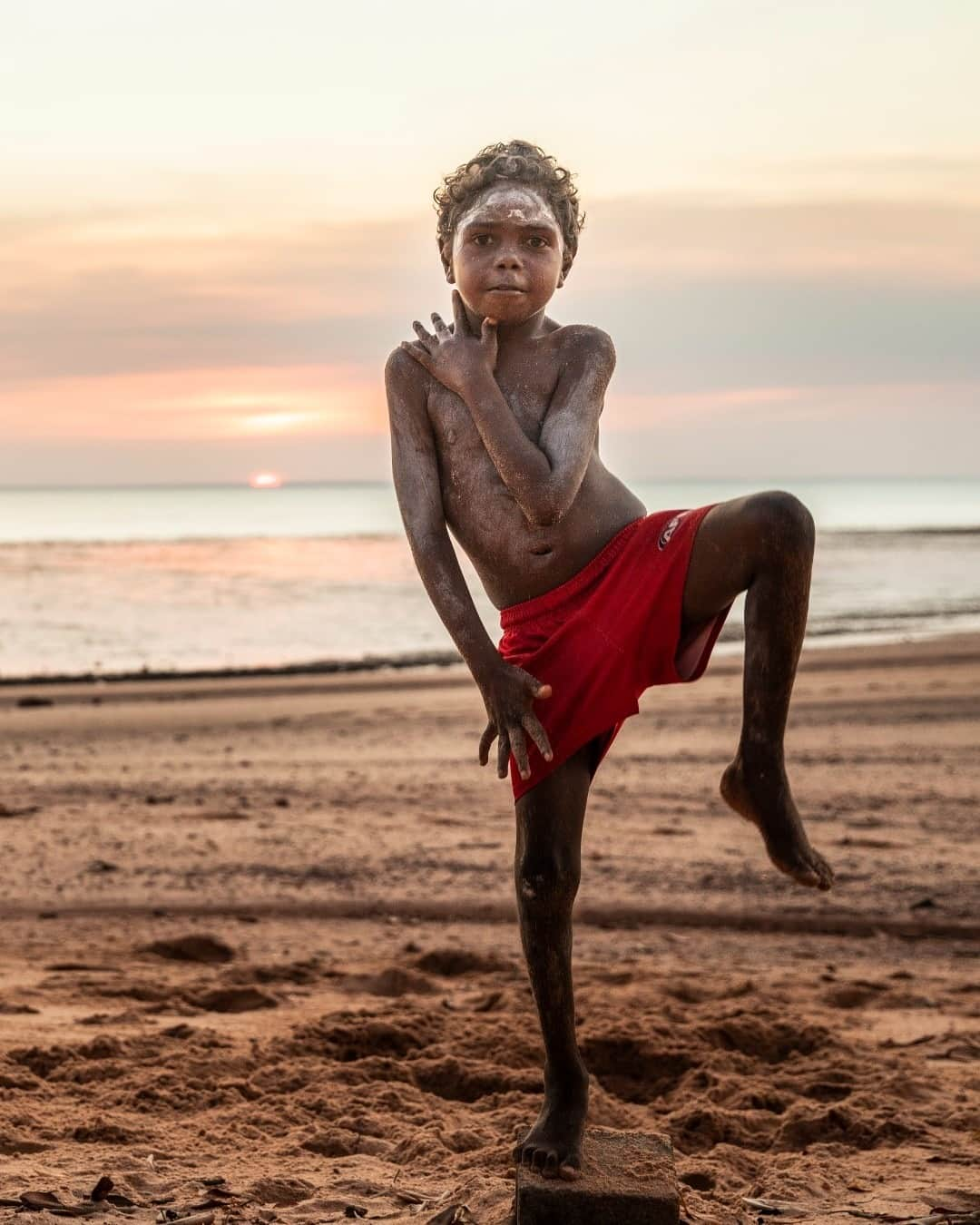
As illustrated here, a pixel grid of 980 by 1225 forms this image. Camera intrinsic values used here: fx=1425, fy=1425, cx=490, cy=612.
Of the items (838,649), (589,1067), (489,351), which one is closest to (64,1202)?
(589,1067)

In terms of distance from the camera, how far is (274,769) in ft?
33.3

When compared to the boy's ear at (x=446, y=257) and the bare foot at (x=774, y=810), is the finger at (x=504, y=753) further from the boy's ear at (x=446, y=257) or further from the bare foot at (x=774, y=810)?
the boy's ear at (x=446, y=257)

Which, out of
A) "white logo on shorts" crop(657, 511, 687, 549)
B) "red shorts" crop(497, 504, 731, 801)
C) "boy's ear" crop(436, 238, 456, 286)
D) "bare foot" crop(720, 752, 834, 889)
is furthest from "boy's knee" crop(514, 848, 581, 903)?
"boy's ear" crop(436, 238, 456, 286)

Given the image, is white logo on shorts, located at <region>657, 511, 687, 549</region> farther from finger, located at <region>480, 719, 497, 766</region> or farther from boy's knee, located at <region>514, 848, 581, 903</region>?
boy's knee, located at <region>514, 848, 581, 903</region>

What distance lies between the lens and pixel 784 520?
302 centimetres

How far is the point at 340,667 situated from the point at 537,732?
13929 mm

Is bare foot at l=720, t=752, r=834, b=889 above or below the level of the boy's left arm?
below

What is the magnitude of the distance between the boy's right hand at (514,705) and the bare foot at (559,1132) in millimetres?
786

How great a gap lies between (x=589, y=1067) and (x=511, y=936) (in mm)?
1572

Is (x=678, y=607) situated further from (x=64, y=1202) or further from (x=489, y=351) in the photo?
(x=64, y=1202)

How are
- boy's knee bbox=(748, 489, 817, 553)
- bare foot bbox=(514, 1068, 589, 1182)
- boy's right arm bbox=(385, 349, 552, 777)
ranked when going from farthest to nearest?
bare foot bbox=(514, 1068, 589, 1182)
boy's right arm bbox=(385, 349, 552, 777)
boy's knee bbox=(748, 489, 817, 553)

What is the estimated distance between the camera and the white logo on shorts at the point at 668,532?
3.21m

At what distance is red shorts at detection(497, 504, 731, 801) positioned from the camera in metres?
3.20

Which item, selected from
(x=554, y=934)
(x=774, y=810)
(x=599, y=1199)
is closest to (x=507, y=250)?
(x=774, y=810)
